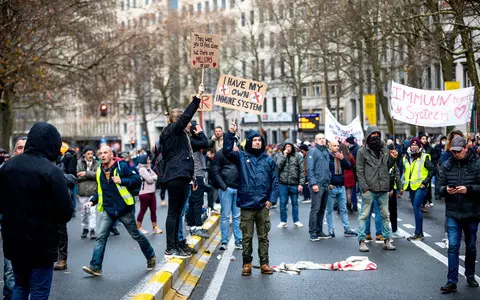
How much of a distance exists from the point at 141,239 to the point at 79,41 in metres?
21.2

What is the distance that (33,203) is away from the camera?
20.1ft

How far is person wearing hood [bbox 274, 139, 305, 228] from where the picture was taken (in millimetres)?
16844

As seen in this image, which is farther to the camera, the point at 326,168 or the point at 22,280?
the point at 326,168

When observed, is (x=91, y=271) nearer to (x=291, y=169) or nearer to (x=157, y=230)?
(x=157, y=230)

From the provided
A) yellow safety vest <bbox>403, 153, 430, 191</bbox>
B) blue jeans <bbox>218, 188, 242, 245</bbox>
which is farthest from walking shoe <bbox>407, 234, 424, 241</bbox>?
blue jeans <bbox>218, 188, 242, 245</bbox>

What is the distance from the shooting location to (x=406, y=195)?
26219 millimetres

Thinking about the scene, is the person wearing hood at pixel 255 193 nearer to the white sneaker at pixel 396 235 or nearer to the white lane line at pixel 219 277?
the white lane line at pixel 219 277

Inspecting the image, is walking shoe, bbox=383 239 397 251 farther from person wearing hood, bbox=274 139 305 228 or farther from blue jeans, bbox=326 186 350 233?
person wearing hood, bbox=274 139 305 228

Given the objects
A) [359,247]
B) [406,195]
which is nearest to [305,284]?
[359,247]

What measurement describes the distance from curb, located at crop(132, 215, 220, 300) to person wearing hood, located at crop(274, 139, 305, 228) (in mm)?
3686

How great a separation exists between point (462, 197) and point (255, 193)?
105 inches

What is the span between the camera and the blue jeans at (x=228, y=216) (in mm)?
13109

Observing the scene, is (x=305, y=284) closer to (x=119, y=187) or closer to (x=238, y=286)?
(x=238, y=286)

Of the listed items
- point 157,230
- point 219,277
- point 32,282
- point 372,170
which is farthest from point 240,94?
point 32,282
